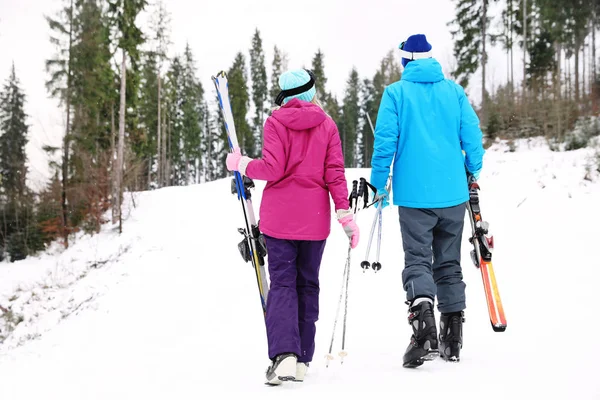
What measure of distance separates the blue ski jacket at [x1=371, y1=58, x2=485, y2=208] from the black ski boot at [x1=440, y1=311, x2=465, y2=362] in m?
0.77

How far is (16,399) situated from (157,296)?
4.52 m

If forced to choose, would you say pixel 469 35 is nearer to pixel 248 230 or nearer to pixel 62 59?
pixel 62 59

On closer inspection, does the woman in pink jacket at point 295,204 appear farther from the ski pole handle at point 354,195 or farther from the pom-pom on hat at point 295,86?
the ski pole handle at point 354,195

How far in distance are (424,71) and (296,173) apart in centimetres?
121

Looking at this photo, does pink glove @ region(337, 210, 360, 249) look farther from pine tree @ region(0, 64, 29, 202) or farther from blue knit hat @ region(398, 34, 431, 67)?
pine tree @ region(0, 64, 29, 202)

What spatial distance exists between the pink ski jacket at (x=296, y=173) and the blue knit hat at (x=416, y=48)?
0.91 meters

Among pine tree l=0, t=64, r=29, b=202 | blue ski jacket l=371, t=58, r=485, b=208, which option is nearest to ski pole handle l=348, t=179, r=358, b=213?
blue ski jacket l=371, t=58, r=485, b=208

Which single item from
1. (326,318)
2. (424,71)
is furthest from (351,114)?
(424,71)

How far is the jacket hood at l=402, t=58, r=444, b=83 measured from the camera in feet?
10.8

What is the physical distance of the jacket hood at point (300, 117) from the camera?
2.92 meters

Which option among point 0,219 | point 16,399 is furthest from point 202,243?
point 0,219

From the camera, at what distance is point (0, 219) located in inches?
1174

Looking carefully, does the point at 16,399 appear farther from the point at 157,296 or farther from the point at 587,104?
the point at 587,104

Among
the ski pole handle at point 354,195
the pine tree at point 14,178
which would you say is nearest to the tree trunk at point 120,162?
the pine tree at point 14,178
